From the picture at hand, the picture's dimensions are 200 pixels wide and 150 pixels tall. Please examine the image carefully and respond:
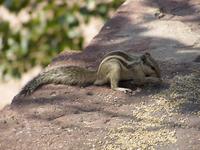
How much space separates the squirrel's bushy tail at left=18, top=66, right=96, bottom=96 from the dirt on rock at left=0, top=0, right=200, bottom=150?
4 centimetres

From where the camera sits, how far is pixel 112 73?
4.19 meters

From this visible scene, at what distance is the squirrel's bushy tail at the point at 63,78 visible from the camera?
432cm

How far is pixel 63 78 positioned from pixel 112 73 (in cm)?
36

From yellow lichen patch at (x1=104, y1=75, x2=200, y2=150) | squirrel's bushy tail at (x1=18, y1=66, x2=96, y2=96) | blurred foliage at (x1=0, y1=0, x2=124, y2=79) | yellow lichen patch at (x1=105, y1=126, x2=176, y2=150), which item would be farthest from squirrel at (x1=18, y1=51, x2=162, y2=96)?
blurred foliage at (x1=0, y1=0, x2=124, y2=79)

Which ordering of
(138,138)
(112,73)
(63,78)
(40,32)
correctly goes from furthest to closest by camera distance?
(40,32) → (63,78) → (112,73) → (138,138)

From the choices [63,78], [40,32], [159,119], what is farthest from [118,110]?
[40,32]

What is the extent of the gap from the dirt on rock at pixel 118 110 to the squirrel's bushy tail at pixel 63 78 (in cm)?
4

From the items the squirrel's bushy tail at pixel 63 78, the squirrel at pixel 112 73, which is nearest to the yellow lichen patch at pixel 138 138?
the squirrel at pixel 112 73

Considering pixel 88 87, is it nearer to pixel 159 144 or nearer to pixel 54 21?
pixel 159 144

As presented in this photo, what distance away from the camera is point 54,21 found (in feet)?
18.5

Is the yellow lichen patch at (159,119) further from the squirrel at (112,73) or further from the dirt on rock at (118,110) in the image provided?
the squirrel at (112,73)

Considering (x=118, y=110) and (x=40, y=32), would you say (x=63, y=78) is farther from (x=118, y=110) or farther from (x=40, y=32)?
(x=40, y=32)

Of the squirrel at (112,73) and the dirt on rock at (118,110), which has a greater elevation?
the squirrel at (112,73)

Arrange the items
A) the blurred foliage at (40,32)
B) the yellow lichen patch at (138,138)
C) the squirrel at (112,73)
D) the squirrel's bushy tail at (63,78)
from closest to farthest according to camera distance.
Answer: the yellow lichen patch at (138,138), the squirrel at (112,73), the squirrel's bushy tail at (63,78), the blurred foliage at (40,32)
